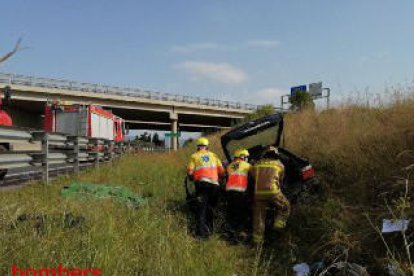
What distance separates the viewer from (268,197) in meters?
7.11

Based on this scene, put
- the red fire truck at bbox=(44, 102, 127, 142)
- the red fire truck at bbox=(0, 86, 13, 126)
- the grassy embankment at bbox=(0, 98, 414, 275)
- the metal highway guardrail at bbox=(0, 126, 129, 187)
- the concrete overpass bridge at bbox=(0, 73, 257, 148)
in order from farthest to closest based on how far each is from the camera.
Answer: the concrete overpass bridge at bbox=(0, 73, 257, 148) < the red fire truck at bbox=(44, 102, 127, 142) < the red fire truck at bbox=(0, 86, 13, 126) < the metal highway guardrail at bbox=(0, 126, 129, 187) < the grassy embankment at bbox=(0, 98, 414, 275)

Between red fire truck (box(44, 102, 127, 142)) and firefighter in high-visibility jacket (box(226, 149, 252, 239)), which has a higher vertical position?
red fire truck (box(44, 102, 127, 142))

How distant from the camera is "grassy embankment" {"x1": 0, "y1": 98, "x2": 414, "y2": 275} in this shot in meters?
3.92

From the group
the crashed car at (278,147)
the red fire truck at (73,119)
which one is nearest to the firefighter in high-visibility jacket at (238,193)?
the crashed car at (278,147)

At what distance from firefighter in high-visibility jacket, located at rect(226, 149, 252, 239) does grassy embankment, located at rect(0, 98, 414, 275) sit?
2.64ft

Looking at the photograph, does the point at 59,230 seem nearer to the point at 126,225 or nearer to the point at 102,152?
the point at 126,225

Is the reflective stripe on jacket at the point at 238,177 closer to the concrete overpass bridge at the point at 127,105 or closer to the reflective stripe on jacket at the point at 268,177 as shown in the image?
the reflective stripe on jacket at the point at 268,177

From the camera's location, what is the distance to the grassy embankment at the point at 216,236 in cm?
392

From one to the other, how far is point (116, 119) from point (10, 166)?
2281 centimetres

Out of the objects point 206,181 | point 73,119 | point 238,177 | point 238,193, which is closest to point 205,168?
point 206,181

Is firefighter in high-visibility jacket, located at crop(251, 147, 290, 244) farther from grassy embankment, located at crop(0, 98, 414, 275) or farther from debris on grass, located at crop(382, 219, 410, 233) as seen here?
debris on grass, located at crop(382, 219, 410, 233)

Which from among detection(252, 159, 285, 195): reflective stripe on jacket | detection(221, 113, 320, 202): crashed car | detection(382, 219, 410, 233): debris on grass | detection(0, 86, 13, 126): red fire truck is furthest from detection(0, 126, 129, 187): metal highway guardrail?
detection(382, 219, 410, 233): debris on grass

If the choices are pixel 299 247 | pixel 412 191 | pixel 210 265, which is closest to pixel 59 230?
pixel 210 265

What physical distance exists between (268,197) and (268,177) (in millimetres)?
320
